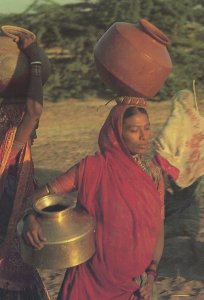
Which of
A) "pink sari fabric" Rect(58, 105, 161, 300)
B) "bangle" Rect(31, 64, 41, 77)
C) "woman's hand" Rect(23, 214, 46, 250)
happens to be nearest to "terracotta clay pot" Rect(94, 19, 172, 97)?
"pink sari fabric" Rect(58, 105, 161, 300)

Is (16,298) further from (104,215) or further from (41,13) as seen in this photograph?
(41,13)

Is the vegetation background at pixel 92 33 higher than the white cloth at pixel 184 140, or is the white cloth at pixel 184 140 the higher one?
the white cloth at pixel 184 140

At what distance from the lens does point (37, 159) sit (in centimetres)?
819

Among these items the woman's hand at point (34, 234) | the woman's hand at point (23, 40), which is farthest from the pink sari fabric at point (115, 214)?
the woman's hand at point (23, 40)

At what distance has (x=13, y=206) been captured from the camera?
9.80 ft

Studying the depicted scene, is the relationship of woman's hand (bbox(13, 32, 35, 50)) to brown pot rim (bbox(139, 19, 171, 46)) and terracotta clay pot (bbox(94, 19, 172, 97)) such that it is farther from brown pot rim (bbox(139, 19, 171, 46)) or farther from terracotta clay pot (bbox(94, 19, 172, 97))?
brown pot rim (bbox(139, 19, 171, 46))

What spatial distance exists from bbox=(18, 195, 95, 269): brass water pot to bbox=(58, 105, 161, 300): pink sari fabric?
0.37 feet

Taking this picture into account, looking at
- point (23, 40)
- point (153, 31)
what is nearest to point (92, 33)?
point (23, 40)

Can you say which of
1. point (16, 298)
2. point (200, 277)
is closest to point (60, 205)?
point (16, 298)

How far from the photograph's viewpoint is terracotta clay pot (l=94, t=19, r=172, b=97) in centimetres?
234

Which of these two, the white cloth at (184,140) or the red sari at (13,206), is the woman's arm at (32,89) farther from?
the white cloth at (184,140)

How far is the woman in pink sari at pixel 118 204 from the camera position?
2326 millimetres

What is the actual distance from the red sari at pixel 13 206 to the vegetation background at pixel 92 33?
9.71 m

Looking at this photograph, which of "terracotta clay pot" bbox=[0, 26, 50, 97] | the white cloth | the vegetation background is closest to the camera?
"terracotta clay pot" bbox=[0, 26, 50, 97]
